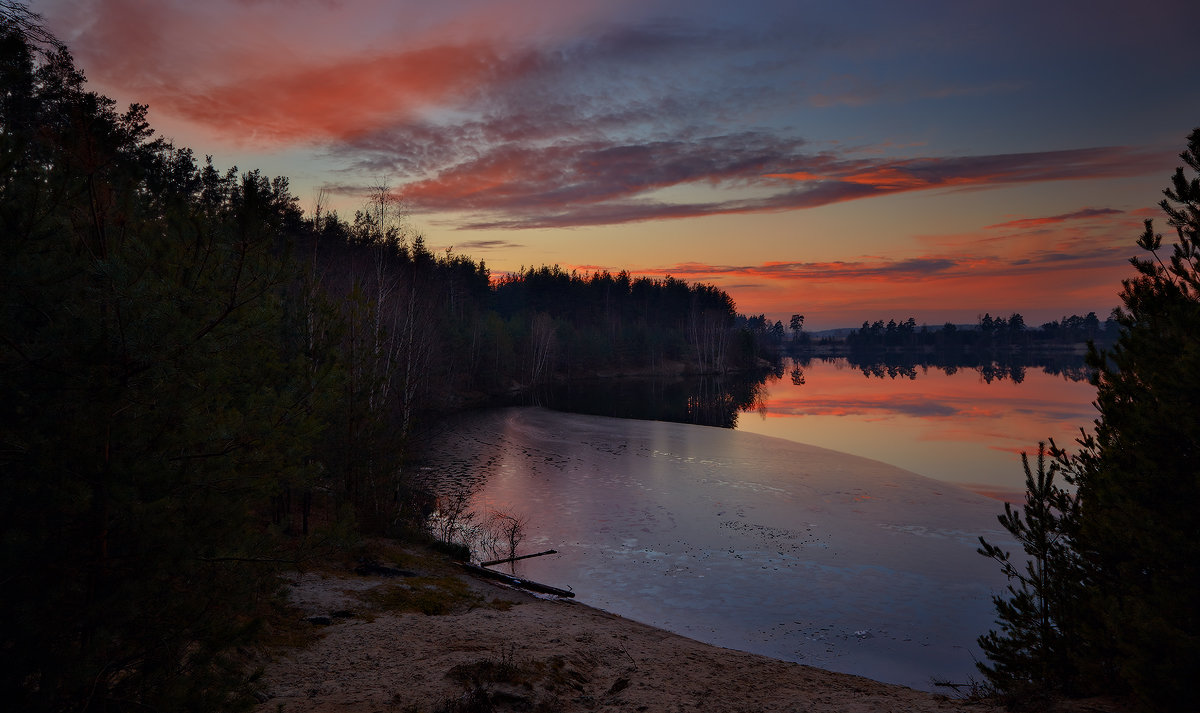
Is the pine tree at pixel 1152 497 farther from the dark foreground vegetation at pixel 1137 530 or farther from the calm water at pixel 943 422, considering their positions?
the calm water at pixel 943 422

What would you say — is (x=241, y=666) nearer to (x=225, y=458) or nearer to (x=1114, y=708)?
(x=225, y=458)

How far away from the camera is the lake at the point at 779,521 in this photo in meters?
14.4

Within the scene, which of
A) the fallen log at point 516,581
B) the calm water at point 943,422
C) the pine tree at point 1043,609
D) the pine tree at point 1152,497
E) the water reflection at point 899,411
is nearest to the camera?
the pine tree at point 1152,497

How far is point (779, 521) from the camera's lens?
22.9 m

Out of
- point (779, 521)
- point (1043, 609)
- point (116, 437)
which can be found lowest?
point (779, 521)

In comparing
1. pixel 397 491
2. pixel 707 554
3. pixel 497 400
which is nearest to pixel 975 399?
pixel 497 400

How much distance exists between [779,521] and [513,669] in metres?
16.0

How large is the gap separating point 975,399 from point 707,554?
57.5 m

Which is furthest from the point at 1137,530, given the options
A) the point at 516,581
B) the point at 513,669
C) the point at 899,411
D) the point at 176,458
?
the point at 899,411

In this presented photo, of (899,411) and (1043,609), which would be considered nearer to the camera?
(1043,609)

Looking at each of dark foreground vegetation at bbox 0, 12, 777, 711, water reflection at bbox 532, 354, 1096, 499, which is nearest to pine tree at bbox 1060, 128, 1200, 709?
dark foreground vegetation at bbox 0, 12, 777, 711

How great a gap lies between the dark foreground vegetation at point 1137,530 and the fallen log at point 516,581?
9440 mm

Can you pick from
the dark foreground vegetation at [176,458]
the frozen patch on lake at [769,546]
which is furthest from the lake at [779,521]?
the dark foreground vegetation at [176,458]

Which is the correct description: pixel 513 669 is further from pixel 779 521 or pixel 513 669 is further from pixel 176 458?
pixel 779 521
